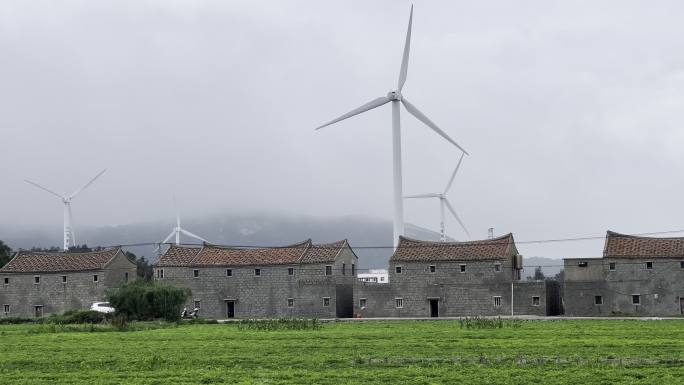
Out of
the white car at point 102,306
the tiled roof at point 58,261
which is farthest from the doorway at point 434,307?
the tiled roof at point 58,261

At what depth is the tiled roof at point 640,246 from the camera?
203ft

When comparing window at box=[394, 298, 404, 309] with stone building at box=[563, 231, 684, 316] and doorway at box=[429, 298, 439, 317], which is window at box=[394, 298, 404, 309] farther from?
stone building at box=[563, 231, 684, 316]

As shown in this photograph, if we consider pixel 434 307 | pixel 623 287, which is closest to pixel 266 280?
pixel 434 307

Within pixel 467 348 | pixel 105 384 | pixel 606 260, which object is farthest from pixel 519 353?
pixel 606 260

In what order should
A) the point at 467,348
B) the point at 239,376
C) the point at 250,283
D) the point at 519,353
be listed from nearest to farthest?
1. the point at 239,376
2. the point at 519,353
3. the point at 467,348
4. the point at 250,283

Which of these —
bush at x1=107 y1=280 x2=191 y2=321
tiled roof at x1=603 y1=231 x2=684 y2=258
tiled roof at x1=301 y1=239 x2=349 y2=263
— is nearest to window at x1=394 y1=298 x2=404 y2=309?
tiled roof at x1=301 y1=239 x2=349 y2=263

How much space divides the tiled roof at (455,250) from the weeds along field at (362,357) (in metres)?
22.7

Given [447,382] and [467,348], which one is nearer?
[447,382]

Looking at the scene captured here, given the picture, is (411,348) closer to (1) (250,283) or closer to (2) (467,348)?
(2) (467,348)

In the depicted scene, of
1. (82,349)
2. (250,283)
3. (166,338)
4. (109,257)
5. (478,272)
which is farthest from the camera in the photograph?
(109,257)

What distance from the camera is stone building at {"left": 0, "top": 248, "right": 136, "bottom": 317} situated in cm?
7631

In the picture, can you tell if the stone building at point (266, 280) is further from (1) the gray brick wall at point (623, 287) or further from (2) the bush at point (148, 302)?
(1) the gray brick wall at point (623, 287)

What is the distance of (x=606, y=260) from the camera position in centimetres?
6281

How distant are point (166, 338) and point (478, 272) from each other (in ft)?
101
